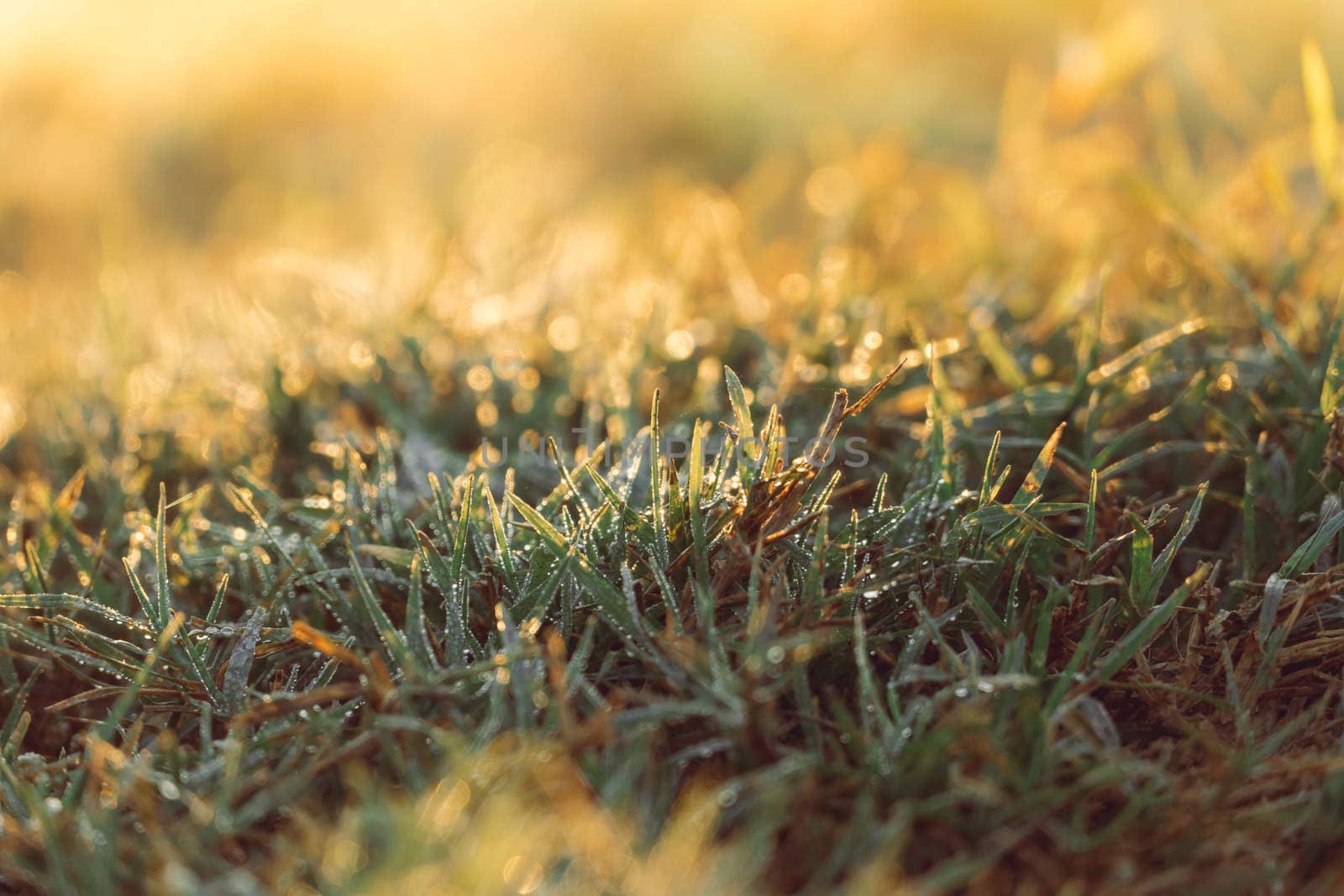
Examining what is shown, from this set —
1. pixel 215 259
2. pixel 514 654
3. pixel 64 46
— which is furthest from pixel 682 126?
pixel 514 654

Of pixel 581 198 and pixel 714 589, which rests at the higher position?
pixel 581 198

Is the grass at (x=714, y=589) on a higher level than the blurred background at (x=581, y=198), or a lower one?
lower

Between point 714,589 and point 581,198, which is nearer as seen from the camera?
point 714,589

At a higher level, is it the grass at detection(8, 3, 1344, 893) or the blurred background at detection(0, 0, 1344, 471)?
the blurred background at detection(0, 0, 1344, 471)

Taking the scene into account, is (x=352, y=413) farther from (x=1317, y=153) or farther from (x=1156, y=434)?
(x=1317, y=153)
